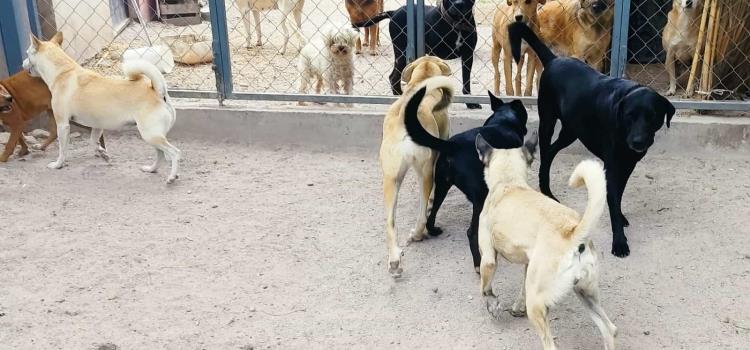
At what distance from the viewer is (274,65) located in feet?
27.9

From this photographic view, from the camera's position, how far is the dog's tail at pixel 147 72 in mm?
4953

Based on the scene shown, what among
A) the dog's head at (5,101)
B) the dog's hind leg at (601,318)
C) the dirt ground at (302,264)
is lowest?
the dirt ground at (302,264)

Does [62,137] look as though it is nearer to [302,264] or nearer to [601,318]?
[302,264]

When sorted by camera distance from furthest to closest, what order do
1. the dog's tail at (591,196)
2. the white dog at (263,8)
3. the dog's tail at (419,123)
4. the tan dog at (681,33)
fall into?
the white dog at (263,8) → the tan dog at (681,33) → the dog's tail at (419,123) → the dog's tail at (591,196)

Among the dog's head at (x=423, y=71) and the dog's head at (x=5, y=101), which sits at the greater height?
the dog's head at (x=423, y=71)

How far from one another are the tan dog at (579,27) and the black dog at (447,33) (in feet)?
2.37

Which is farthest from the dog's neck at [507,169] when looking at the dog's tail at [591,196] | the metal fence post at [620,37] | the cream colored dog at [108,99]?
the cream colored dog at [108,99]

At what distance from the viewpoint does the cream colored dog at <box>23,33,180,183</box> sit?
5008 millimetres

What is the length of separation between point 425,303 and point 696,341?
1.21 meters

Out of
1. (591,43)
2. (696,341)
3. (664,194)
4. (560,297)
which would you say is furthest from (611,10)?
(560,297)

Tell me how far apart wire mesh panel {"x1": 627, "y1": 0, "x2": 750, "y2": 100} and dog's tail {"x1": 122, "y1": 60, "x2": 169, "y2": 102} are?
3.77 meters

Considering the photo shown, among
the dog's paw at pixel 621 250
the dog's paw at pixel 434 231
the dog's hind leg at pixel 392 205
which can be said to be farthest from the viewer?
the dog's paw at pixel 434 231

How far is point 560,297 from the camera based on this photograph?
2820mm

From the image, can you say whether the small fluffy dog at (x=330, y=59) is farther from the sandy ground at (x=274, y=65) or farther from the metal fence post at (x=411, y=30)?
the metal fence post at (x=411, y=30)
